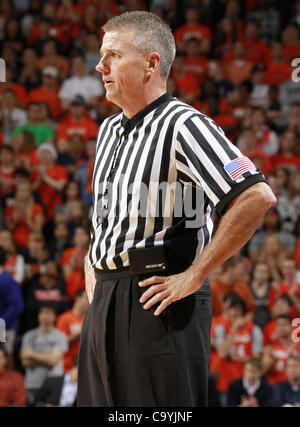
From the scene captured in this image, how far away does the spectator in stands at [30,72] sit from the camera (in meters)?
8.51

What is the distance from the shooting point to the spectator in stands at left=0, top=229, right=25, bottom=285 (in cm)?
634

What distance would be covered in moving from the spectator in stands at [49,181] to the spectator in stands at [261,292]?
205 centimetres

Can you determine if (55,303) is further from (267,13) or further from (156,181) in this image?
(267,13)

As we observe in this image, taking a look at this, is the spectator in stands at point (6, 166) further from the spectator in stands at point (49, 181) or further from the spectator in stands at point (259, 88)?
the spectator in stands at point (259, 88)

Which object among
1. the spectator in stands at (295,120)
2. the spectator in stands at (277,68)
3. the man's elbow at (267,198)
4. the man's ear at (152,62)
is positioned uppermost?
the spectator in stands at (277,68)

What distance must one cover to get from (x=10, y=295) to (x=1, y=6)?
15.2ft

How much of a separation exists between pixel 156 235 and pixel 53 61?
671 cm

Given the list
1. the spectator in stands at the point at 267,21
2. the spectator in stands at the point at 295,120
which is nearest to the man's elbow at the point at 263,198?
the spectator in stands at the point at 295,120

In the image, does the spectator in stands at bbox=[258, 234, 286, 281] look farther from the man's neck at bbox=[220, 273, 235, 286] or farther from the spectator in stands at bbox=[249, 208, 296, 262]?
the man's neck at bbox=[220, 273, 235, 286]

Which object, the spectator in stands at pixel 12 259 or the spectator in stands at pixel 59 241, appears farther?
the spectator in stands at pixel 59 241

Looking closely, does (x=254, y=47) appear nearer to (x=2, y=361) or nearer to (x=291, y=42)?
(x=291, y=42)

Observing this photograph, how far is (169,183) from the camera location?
2.28 metres

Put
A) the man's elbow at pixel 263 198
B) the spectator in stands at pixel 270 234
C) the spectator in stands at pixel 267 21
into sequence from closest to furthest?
the man's elbow at pixel 263 198, the spectator in stands at pixel 270 234, the spectator in stands at pixel 267 21

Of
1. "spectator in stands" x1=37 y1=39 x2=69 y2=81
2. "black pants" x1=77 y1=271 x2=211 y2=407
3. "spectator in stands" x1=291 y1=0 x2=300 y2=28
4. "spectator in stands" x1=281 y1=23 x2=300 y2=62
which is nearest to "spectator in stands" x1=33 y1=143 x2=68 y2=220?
"spectator in stands" x1=37 y1=39 x2=69 y2=81
